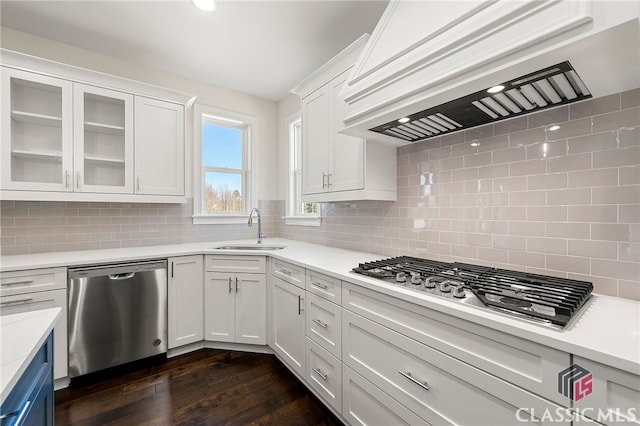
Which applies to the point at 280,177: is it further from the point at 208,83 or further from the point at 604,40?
the point at 604,40

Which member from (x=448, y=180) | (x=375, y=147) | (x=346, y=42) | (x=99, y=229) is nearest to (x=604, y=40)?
(x=448, y=180)

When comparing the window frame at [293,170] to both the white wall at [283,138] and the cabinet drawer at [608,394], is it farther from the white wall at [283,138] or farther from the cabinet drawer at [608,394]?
the cabinet drawer at [608,394]

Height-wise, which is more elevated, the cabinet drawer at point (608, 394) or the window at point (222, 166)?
the window at point (222, 166)

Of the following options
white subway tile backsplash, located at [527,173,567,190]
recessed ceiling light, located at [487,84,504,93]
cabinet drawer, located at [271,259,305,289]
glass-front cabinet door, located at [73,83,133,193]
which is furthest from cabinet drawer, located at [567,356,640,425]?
glass-front cabinet door, located at [73,83,133,193]

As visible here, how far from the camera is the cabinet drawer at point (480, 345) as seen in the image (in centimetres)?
84

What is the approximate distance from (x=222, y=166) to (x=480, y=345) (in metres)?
3.17

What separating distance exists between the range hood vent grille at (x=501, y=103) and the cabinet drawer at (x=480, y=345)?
3.23 feet

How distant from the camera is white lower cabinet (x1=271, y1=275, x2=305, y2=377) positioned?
204 cm

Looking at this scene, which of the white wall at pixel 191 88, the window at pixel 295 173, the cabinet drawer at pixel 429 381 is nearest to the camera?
the cabinet drawer at pixel 429 381

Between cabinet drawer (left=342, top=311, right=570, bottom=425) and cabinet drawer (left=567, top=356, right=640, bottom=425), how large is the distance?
0.30 feet

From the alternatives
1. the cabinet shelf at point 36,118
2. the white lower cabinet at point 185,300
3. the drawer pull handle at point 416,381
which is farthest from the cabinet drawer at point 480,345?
the cabinet shelf at point 36,118

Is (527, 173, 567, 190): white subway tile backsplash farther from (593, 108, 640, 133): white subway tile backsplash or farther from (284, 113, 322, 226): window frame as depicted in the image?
(284, 113, 322, 226): window frame

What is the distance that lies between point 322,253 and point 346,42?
1.87m

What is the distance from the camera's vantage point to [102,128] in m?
2.47
